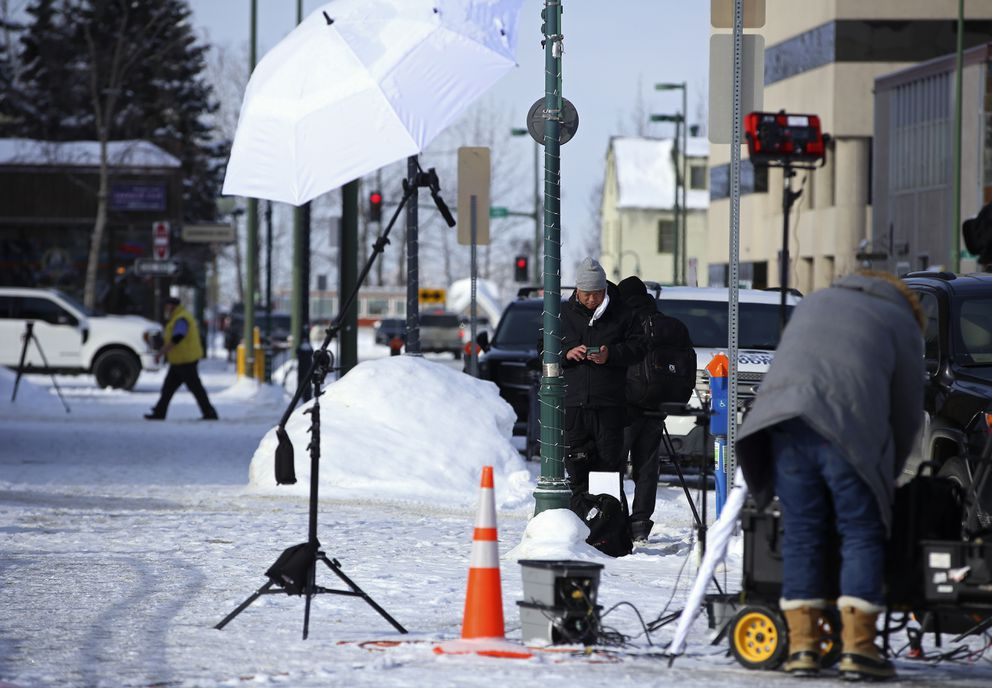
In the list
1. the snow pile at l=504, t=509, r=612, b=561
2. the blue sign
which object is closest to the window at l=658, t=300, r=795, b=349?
the snow pile at l=504, t=509, r=612, b=561

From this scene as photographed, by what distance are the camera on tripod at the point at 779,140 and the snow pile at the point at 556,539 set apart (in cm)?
1487

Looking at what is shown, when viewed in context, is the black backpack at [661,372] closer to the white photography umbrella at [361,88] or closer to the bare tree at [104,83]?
the white photography umbrella at [361,88]

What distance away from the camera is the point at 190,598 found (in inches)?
380

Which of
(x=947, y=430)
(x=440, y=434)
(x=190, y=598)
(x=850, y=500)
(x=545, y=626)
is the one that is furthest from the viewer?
(x=440, y=434)

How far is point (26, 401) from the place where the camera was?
28938 mm

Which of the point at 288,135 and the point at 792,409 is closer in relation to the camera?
the point at 792,409

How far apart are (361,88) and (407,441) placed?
18.0ft

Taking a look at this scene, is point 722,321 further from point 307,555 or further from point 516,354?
point 307,555

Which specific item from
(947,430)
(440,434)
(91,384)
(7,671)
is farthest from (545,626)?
(91,384)

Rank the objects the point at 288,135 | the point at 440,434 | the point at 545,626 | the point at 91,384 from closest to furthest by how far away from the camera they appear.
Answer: the point at 545,626 → the point at 288,135 → the point at 440,434 → the point at 91,384

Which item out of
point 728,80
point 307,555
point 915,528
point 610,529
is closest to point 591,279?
point 610,529

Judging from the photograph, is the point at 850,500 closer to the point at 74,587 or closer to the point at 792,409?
the point at 792,409

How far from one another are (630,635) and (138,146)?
1915 inches

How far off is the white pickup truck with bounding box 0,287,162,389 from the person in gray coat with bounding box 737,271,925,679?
92.2 ft
